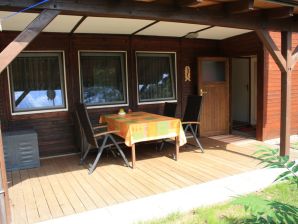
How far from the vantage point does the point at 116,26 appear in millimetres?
4770

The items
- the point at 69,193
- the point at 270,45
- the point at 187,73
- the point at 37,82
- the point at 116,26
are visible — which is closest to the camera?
the point at 69,193

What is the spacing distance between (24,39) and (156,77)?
12.2 ft

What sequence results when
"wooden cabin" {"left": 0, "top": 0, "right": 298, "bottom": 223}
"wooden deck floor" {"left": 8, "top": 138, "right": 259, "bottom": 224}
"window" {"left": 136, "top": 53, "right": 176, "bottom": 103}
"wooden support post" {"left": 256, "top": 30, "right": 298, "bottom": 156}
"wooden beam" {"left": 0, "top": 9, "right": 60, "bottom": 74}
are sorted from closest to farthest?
"wooden beam" {"left": 0, "top": 9, "right": 60, "bottom": 74} → "wooden deck floor" {"left": 8, "top": 138, "right": 259, "bottom": 224} → "wooden cabin" {"left": 0, "top": 0, "right": 298, "bottom": 223} → "wooden support post" {"left": 256, "top": 30, "right": 298, "bottom": 156} → "window" {"left": 136, "top": 53, "right": 176, "bottom": 103}

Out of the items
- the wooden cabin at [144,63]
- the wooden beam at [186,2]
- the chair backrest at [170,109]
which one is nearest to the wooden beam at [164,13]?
the wooden cabin at [144,63]

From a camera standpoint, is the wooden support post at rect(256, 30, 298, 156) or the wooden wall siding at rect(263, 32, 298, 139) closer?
the wooden support post at rect(256, 30, 298, 156)

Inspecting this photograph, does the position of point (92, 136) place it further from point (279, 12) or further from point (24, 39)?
point (279, 12)

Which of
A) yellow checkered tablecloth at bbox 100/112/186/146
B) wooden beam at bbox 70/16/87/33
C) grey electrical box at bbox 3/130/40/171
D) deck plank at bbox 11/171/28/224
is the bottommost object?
deck plank at bbox 11/171/28/224

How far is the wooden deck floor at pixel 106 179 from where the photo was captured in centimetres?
308

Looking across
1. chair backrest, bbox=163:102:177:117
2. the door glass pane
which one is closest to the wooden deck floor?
chair backrest, bbox=163:102:177:117

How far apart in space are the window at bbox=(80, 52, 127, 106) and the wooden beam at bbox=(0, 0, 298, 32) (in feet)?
7.51

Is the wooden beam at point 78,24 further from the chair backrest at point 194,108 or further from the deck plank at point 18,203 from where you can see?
the deck plank at point 18,203

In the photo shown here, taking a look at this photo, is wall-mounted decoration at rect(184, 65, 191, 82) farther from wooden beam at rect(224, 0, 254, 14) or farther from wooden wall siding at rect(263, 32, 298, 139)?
wooden beam at rect(224, 0, 254, 14)

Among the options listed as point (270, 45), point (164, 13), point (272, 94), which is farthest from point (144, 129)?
point (272, 94)

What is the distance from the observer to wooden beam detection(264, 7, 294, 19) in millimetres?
3744
